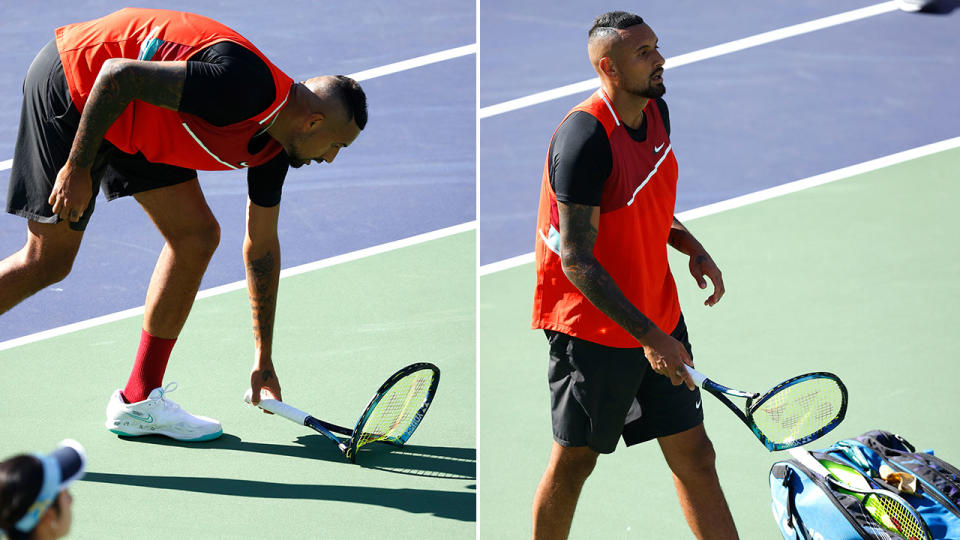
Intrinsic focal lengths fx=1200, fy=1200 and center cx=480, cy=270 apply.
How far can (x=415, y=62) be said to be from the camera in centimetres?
927

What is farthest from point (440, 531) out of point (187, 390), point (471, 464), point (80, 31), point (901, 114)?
point (901, 114)

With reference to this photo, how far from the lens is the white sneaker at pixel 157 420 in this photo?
5.11 m

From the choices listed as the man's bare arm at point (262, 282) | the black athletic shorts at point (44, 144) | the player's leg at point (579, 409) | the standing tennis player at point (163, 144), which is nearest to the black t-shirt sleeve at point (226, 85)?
the standing tennis player at point (163, 144)

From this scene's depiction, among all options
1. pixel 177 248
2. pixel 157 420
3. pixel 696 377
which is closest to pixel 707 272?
pixel 696 377

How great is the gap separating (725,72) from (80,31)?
5568 mm

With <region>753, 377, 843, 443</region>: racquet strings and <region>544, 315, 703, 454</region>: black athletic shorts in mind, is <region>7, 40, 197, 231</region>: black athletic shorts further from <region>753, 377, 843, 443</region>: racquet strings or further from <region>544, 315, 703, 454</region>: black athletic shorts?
<region>753, 377, 843, 443</region>: racquet strings

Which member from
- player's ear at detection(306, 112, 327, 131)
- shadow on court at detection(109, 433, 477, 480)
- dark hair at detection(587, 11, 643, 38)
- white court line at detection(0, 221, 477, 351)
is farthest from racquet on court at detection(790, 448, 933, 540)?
white court line at detection(0, 221, 477, 351)

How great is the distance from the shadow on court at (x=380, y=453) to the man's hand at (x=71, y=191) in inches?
52.8

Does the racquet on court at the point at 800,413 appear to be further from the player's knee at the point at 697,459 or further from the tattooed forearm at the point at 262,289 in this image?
the tattooed forearm at the point at 262,289

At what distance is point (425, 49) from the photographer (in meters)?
9.44

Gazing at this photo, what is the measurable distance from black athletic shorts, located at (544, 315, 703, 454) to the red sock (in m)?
1.96

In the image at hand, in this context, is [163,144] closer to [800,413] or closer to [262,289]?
[262,289]

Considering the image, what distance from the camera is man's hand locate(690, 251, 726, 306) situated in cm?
425

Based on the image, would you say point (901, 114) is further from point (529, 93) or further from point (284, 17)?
point (284, 17)
